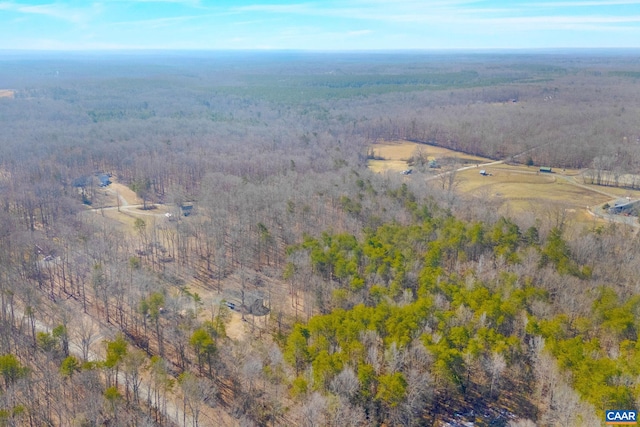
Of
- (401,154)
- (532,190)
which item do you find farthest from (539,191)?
(401,154)

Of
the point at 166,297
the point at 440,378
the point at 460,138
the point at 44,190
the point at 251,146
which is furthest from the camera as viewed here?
the point at 460,138

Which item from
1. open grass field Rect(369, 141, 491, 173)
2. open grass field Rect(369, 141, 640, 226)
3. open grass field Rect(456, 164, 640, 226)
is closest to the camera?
open grass field Rect(456, 164, 640, 226)

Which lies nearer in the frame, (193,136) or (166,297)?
(166,297)

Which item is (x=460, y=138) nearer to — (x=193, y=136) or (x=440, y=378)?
(x=193, y=136)

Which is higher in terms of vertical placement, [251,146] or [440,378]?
[251,146]

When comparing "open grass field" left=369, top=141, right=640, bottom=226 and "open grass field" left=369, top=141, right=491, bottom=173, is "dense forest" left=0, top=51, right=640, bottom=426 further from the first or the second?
"open grass field" left=369, top=141, right=491, bottom=173

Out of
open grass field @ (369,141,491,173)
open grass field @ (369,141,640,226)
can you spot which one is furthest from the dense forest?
open grass field @ (369,141,491,173)

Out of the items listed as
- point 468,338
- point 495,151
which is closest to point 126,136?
point 495,151
